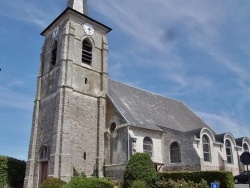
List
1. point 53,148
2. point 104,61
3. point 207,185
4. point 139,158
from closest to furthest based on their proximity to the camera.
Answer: point 207,185 → point 139,158 → point 53,148 → point 104,61

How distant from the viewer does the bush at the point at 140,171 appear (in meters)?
17.9

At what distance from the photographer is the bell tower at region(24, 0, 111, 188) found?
21234mm

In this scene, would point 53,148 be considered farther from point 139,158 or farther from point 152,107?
point 152,107

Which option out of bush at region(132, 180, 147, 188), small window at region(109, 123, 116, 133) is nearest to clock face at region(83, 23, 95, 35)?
small window at region(109, 123, 116, 133)

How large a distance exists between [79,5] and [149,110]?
40.3ft

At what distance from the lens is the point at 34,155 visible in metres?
23.2

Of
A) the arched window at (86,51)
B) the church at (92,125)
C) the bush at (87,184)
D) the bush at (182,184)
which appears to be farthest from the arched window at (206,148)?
the arched window at (86,51)

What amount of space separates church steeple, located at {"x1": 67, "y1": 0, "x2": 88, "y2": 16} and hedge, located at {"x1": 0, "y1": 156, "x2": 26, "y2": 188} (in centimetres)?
1513

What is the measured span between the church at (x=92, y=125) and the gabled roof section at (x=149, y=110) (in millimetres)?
137

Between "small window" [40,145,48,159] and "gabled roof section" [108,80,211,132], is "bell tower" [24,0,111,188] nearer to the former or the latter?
"small window" [40,145,48,159]

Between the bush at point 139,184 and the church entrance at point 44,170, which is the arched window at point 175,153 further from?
the church entrance at point 44,170

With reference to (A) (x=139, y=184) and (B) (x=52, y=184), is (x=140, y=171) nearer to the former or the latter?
(A) (x=139, y=184)

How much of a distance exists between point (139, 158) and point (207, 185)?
14.9 feet

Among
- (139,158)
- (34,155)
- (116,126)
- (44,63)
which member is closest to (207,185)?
(139,158)
